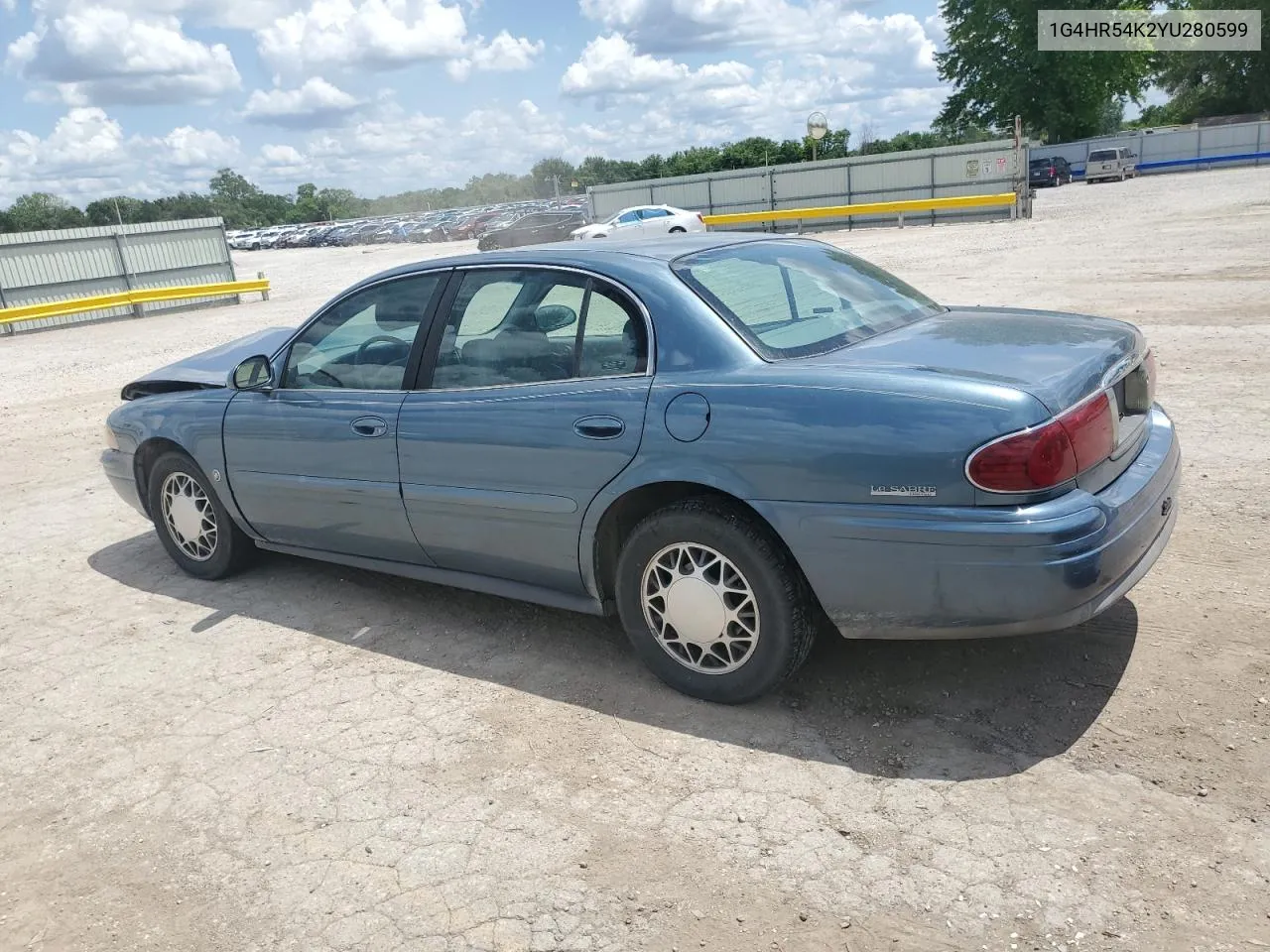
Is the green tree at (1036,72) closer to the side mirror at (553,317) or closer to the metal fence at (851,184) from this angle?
the metal fence at (851,184)

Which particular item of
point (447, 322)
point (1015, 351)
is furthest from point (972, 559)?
point (447, 322)

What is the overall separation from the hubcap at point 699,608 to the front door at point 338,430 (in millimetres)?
1267

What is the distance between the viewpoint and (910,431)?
3.02m

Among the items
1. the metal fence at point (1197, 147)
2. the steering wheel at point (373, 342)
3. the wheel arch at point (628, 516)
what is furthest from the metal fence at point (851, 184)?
the wheel arch at point (628, 516)

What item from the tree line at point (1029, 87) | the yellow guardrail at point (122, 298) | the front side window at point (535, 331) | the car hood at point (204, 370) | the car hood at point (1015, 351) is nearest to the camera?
the car hood at point (1015, 351)

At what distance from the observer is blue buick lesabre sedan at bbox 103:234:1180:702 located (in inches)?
119

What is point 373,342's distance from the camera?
14.9ft

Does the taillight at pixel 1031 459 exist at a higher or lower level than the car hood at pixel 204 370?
lower

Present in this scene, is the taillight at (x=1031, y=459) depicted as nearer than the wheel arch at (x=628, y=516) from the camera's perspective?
Result: Yes

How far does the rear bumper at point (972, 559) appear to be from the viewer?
2.95m

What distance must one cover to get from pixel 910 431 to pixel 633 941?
1.61 metres

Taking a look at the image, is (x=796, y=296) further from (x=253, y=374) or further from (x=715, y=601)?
(x=253, y=374)

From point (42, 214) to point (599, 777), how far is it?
325ft

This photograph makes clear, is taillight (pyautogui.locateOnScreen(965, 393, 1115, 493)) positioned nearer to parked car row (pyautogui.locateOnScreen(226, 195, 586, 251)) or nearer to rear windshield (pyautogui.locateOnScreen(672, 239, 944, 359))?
rear windshield (pyautogui.locateOnScreen(672, 239, 944, 359))
